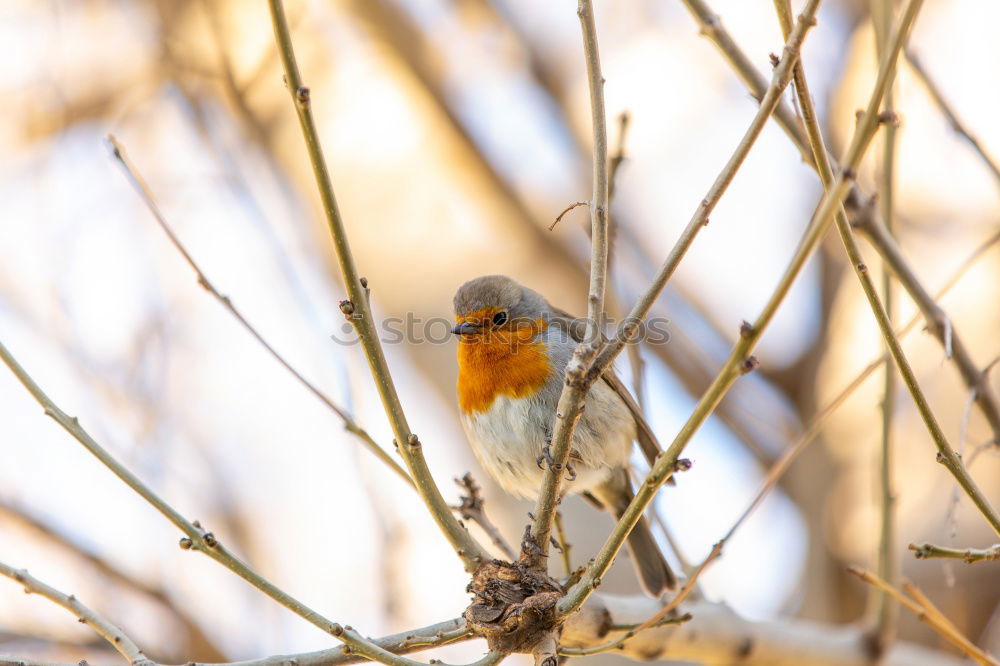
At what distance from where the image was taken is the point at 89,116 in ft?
20.3

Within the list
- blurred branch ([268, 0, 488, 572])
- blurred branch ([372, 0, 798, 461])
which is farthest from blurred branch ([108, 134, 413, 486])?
blurred branch ([372, 0, 798, 461])

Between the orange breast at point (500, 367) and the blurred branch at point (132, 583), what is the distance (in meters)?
2.98

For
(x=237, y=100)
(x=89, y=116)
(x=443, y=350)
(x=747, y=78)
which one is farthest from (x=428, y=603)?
(x=747, y=78)

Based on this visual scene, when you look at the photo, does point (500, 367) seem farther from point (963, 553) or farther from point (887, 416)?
point (963, 553)

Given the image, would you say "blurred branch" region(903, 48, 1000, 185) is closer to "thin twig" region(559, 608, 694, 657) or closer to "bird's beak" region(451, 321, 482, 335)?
"thin twig" region(559, 608, 694, 657)

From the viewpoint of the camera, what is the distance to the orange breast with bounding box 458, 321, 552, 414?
419cm

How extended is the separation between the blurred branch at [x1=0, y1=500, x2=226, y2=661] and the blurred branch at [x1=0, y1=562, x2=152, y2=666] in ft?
12.1

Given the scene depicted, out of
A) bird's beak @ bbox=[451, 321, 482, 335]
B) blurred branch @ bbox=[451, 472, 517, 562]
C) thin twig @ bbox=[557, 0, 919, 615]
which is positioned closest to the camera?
thin twig @ bbox=[557, 0, 919, 615]

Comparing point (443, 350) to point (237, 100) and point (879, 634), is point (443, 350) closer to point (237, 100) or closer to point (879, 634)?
point (237, 100)

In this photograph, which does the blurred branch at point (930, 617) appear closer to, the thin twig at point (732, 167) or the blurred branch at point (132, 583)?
the thin twig at point (732, 167)

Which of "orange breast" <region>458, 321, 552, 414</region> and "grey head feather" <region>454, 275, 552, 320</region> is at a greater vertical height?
"grey head feather" <region>454, 275, 552, 320</region>

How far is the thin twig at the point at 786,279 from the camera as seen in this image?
1765mm

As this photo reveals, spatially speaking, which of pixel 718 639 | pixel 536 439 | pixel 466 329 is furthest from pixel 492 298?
pixel 718 639

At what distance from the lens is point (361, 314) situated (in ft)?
7.62
